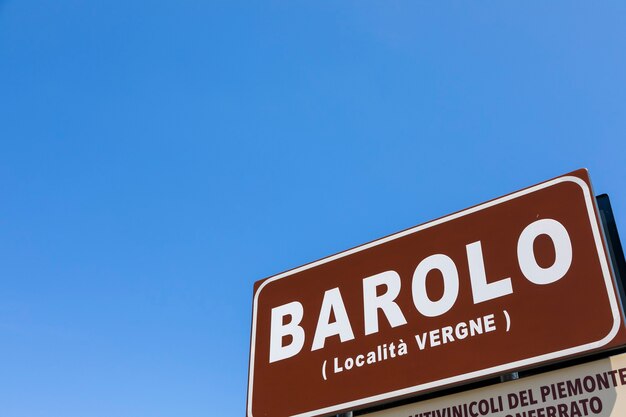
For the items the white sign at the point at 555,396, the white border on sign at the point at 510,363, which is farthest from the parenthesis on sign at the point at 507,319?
the white sign at the point at 555,396

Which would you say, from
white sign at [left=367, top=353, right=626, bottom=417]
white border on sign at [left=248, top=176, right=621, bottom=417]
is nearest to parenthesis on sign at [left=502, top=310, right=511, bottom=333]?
white border on sign at [left=248, top=176, right=621, bottom=417]

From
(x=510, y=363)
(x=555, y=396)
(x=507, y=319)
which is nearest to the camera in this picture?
(x=555, y=396)

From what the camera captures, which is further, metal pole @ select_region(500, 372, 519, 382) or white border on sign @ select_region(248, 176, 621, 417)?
metal pole @ select_region(500, 372, 519, 382)

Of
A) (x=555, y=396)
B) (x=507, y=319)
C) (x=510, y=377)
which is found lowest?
(x=555, y=396)

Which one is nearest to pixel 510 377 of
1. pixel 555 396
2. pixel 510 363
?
pixel 510 363

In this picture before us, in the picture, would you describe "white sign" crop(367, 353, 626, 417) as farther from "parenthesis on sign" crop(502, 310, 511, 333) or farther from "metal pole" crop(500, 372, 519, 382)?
"parenthesis on sign" crop(502, 310, 511, 333)

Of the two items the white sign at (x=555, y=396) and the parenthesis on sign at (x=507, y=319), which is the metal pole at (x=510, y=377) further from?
the parenthesis on sign at (x=507, y=319)

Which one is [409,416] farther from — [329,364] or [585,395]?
[585,395]

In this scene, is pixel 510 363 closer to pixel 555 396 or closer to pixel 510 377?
pixel 510 377

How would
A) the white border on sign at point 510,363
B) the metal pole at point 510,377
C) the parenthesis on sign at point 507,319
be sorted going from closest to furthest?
the white border on sign at point 510,363 < the metal pole at point 510,377 < the parenthesis on sign at point 507,319

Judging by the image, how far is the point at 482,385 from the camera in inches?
199

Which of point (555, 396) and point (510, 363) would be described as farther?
point (510, 363)

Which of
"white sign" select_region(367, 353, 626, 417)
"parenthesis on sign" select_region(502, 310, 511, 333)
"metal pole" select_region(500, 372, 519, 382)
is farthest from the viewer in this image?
"parenthesis on sign" select_region(502, 310, 511, 333)

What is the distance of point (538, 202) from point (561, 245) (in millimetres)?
474
